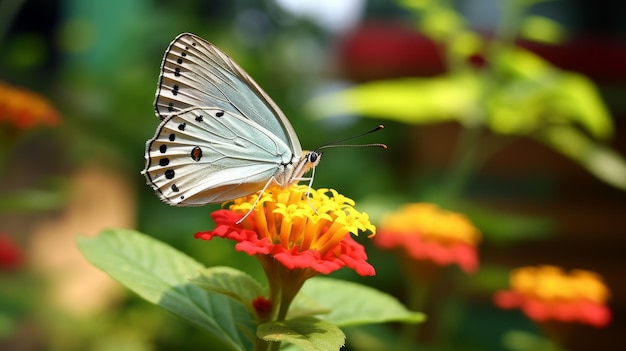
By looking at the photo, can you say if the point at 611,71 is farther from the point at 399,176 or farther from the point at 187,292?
the point at 187,292

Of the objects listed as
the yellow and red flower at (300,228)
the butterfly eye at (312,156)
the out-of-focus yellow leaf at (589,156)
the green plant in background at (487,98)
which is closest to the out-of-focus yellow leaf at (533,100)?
the green plant in background at (487,98)

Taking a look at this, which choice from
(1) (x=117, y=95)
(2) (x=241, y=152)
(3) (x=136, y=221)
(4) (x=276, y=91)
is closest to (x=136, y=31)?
(1) (x=117, y=95)

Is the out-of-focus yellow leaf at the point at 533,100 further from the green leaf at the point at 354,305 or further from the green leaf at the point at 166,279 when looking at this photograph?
the green leaf at the point at 166,279

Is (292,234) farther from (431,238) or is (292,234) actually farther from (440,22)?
(440,22)

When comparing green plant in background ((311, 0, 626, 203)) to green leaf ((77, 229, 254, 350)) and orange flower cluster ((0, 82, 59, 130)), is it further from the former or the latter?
green leaf ((77, 229, 254, 350))

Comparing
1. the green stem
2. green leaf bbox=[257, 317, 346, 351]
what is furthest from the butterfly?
the green stem
